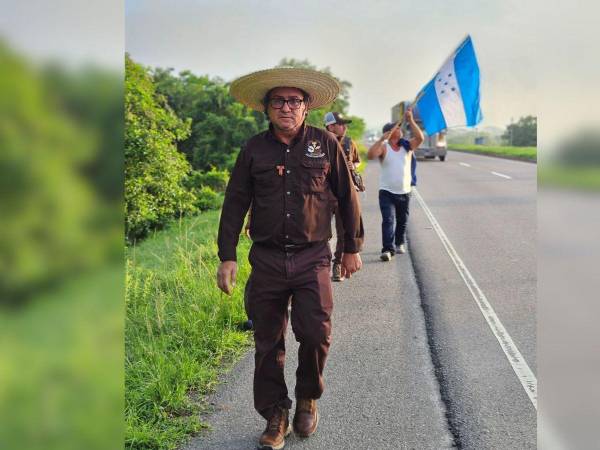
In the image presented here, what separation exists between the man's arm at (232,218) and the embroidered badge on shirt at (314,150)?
0.32m

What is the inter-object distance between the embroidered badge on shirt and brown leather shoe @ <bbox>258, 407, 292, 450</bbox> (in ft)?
4.30

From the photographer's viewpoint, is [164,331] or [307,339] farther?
[164,331]

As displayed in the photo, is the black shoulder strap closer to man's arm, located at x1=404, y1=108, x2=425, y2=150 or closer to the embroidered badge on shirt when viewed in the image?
man's arm, located at x1=404, y1=108, x2=425, y2=150

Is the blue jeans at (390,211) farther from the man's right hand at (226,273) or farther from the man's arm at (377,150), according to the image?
the man's right hand at (226,273)

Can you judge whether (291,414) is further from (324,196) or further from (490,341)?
(490,341)

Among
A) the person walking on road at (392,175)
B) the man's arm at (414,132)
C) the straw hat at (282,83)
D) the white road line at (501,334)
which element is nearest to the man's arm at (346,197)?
the straw hat at (282,83)

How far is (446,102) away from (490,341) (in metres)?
1.91

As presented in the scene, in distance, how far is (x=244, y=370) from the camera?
151 inches

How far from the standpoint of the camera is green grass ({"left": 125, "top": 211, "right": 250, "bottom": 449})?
304 cm

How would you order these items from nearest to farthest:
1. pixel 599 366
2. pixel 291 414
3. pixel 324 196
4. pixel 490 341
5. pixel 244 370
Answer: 1. pixel 599 366
2. pixel 324 196
3. pixel 291 414
4. pixel 244 370
5. pixel 490 341

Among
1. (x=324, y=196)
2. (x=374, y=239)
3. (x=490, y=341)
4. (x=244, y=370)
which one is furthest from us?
(x=374, y=239)

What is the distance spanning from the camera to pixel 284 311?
2961 millimetres

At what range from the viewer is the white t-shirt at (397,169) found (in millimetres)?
6980

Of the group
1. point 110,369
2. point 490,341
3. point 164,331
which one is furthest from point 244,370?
point 110,369
